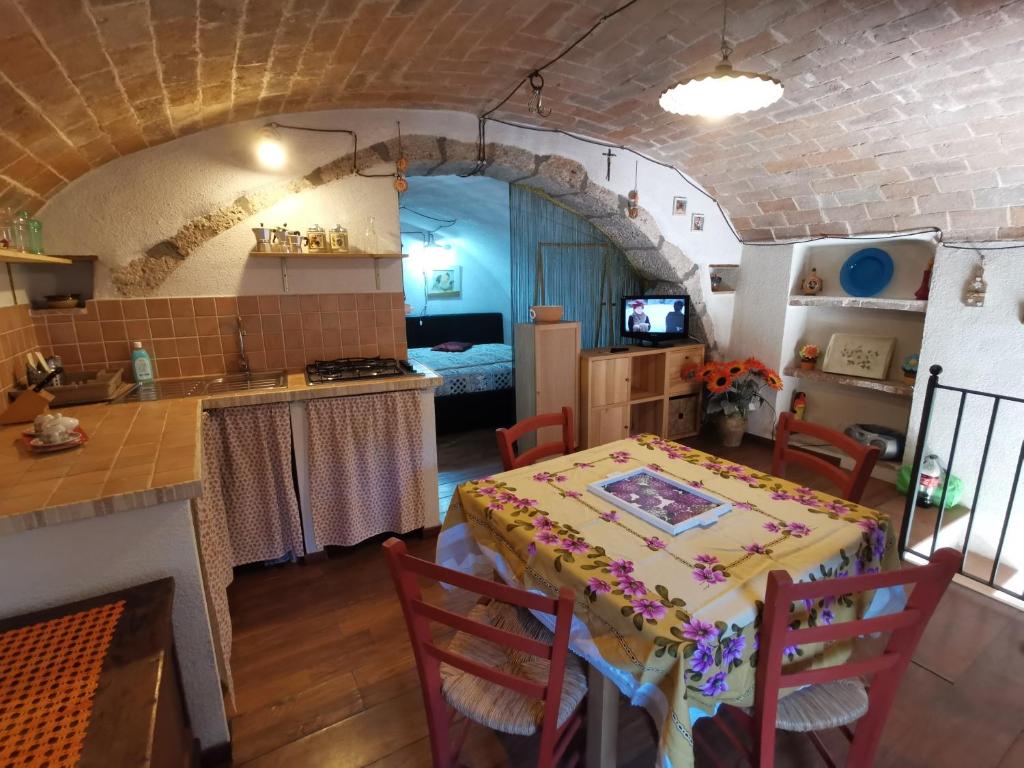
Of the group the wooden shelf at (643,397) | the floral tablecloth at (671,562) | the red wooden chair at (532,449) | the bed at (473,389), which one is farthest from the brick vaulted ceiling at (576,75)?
the bed at (473,389)

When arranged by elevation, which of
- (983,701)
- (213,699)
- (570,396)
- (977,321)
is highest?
(977,321)

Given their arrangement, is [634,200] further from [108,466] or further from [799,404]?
[108,466]

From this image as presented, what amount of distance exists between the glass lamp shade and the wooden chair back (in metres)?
1.41

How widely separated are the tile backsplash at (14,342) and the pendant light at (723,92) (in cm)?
265

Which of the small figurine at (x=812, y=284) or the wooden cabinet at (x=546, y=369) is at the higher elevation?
the small figurine at (x=812, y=284)

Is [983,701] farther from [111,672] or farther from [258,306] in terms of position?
[258,306]

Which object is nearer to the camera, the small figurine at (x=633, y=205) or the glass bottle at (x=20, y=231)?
the glass bottle at (x=20, y=231)

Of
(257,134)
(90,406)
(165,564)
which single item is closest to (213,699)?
(165,564)

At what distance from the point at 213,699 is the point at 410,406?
142cm

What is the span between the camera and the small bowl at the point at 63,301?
235 centimetres

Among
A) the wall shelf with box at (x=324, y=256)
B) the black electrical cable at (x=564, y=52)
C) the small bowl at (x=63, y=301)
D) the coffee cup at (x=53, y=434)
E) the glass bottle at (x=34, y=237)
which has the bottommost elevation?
the coffee cup at (x=53, y=434)

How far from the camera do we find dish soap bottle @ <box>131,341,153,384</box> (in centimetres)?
248

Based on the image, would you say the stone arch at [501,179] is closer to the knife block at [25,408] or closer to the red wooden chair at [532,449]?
the knife block at [25,408]

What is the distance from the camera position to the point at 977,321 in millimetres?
2984
